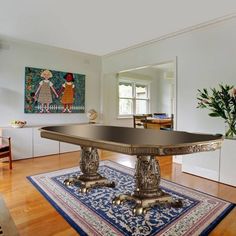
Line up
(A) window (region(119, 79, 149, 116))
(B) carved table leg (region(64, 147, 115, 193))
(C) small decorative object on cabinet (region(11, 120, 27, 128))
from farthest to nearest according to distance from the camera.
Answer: (A) window (region(119, 79, 149, 116)) < (C) small decorative object on cabinet (region(11, 120, 27, 128)) < (B) carved table leg (region(64, 147, 115, 193))

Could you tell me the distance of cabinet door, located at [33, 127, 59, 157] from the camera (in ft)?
14.1

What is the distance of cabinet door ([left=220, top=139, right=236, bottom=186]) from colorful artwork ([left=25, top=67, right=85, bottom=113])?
3.57 metres

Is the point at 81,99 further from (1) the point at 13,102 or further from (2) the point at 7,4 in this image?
(2) the point at 7,4

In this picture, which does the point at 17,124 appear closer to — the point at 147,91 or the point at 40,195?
the point at 40,195

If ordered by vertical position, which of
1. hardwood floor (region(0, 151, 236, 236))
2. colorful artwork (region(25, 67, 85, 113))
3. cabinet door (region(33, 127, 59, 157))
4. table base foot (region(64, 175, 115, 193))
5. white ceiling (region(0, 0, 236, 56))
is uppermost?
white ceiling (region(0, 0, 236, 56))

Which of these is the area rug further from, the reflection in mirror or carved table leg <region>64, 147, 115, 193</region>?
Result: the reflection in mirror

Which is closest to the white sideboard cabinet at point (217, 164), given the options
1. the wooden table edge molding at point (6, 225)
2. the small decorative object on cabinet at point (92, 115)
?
the wooden table edge molding at point (6, 225)

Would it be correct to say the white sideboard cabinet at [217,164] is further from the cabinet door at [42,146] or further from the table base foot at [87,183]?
the cabinet door at [42,146]

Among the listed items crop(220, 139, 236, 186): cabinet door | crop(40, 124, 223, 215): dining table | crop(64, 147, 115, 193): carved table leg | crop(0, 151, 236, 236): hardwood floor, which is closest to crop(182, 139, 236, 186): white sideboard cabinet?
crop(220, 139, 236, 186): cabinet door

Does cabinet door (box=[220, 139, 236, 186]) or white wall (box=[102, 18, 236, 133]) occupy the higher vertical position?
white wall (box=[102, 18, 236, 133])

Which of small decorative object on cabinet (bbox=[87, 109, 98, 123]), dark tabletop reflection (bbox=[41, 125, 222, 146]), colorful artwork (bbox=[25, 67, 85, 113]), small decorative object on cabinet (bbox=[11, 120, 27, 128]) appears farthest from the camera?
small decorative object on cabinet (bbox=[87, 109, 98, 123])

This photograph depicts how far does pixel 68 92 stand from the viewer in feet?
16.8

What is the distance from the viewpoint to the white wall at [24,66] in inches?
168

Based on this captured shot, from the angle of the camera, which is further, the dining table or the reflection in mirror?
the reflection in mirror
